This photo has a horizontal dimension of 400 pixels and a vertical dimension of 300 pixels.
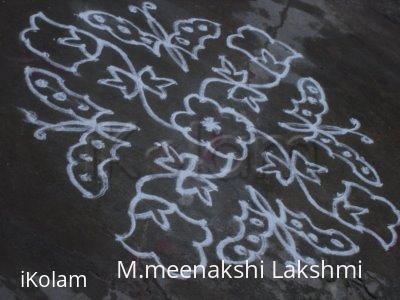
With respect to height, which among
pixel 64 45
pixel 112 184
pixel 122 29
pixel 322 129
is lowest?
pixel 112 184

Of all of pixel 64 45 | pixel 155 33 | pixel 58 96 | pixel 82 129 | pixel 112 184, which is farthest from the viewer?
pixel 155 33

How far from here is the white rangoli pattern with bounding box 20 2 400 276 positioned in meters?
3.49

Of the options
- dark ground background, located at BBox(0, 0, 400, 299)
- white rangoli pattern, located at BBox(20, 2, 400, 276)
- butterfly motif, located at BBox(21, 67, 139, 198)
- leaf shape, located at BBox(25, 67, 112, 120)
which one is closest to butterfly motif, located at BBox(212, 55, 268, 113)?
white rangoli pattern, located at BBox(20, 2, 400, 276)

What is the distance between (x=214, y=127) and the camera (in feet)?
13.5

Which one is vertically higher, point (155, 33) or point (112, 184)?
point (155, 33)

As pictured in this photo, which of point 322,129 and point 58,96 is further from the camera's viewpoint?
point 322,129

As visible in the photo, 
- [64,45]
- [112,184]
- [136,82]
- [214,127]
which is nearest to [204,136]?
[214,127]

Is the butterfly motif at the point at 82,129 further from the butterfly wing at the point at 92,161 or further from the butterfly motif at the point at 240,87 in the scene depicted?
the butterfly motif at the point at 240,87

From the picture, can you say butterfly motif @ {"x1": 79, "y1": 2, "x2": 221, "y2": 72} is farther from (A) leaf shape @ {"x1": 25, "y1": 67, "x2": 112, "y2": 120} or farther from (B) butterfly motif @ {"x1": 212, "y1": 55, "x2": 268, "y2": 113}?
(A) leaf shape @ {"x1": 25, "y1": 67, "x2": 112, "y2": 120}

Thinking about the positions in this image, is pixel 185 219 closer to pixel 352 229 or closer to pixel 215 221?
pixel 215 221

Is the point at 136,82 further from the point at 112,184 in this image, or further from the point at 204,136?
the point at 112,184

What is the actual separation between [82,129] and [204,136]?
93cm

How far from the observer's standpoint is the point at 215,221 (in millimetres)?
3545

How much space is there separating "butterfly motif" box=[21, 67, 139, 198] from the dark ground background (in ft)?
0.22
